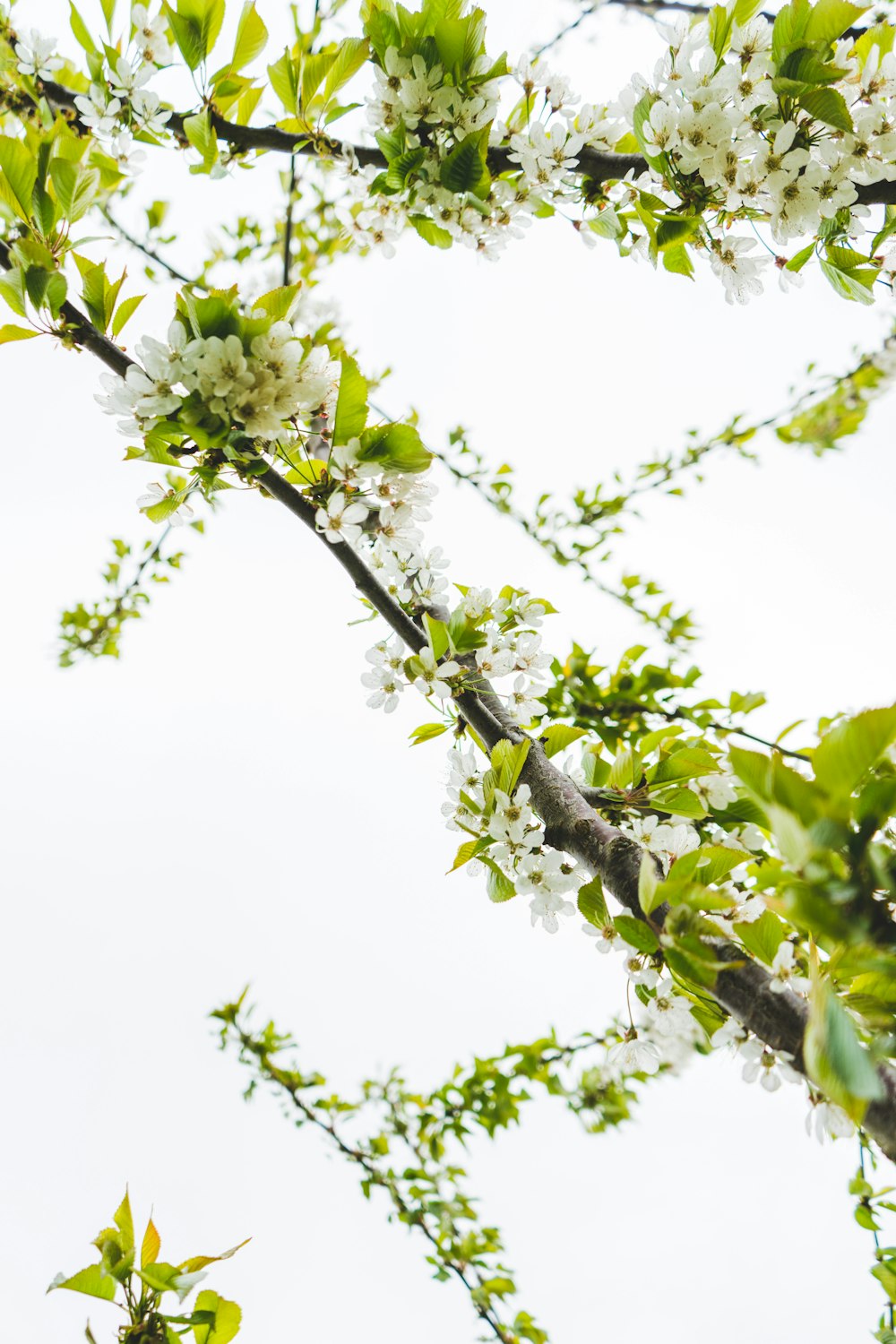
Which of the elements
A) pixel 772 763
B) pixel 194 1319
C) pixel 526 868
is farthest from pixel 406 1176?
pixel 772 763

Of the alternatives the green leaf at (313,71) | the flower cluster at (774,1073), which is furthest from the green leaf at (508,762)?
the green leaf at (313,71)

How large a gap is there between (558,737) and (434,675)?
14 centimetres

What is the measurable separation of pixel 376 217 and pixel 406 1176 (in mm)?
1522

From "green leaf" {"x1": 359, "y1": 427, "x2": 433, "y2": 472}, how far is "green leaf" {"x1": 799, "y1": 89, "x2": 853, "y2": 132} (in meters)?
0.43

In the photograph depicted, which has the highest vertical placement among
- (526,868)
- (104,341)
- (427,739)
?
(104,341)

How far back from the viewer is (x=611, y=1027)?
135 cm

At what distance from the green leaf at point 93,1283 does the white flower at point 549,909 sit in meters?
0.44

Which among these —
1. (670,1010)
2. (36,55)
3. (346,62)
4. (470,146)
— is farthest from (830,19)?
(36,55)

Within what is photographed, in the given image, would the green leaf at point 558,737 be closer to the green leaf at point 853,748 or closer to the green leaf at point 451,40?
the green leaf at point 853,748

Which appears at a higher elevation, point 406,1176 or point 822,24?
point 822,24

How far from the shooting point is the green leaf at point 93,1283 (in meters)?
0.56

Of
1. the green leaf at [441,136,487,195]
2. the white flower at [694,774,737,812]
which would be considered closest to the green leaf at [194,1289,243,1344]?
the white flower at [694,774,737,812]

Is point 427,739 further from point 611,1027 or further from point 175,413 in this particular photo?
point 611,1027

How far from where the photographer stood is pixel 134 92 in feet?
2.52
